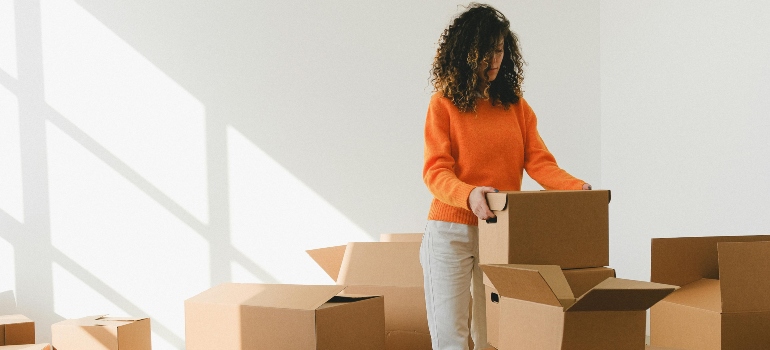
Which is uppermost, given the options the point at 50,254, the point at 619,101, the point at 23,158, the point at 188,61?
the point at 188,61

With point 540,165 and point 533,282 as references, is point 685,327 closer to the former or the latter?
point 540,165

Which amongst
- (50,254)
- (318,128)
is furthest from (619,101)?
(50,254)

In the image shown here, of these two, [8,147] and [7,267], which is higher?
[8,147]

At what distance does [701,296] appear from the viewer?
5.77 feet

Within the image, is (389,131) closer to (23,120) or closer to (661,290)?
(23,120)

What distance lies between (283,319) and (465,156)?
701 mm

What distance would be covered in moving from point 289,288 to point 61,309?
5.25 ft

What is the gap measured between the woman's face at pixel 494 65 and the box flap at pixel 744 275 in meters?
0.66

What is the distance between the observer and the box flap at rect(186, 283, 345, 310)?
1944 mm

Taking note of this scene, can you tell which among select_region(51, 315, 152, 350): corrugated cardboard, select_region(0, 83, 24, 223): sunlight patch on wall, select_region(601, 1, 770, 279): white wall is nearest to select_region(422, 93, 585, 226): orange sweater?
select_region(601, 1, 770, 279): white wall

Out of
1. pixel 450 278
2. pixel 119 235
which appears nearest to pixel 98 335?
pixel 119 235

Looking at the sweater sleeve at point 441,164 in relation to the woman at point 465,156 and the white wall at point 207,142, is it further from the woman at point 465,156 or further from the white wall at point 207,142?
the white wall at point 207,142

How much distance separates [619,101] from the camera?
10.6 feet

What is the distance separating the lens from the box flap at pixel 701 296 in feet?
5.52
